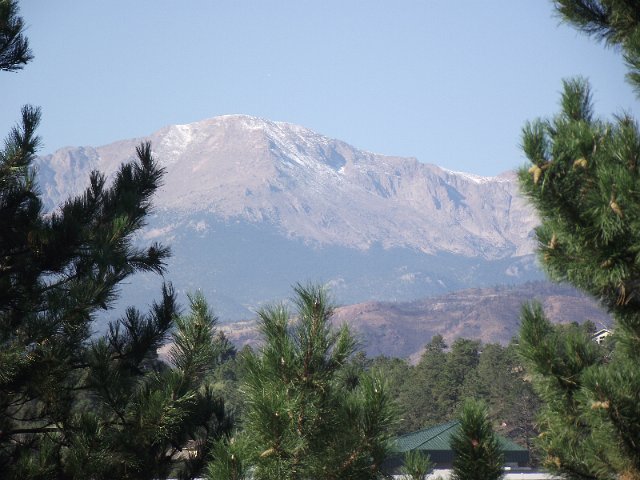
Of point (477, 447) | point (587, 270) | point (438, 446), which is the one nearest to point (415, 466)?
point (477, 447)

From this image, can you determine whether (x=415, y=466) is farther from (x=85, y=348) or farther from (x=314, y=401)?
(x=85, y=348)

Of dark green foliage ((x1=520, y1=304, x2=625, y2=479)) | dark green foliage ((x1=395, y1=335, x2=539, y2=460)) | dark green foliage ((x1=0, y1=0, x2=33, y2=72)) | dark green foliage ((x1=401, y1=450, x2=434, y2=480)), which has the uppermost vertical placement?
dark green foliage ((x1=0, y1=0, x2=33, y2=72))

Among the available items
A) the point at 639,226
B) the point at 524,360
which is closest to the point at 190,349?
the point at 524,360

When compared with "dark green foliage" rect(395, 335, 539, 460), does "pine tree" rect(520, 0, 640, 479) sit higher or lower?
higher

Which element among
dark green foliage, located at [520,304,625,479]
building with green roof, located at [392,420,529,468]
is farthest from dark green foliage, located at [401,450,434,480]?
building with green roof, located at [392,420,529,468]

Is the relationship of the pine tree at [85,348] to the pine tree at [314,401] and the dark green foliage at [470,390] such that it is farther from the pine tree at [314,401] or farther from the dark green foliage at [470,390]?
the dark green foliage at [470,390]

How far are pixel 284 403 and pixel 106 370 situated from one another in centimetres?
272

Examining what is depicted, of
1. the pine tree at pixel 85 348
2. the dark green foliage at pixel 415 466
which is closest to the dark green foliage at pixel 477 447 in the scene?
the dark green foliage at pixel 415 466

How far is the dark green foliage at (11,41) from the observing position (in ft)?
30.8

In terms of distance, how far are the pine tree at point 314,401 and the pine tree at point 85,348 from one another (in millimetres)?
1742

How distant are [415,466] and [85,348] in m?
→ 3.68

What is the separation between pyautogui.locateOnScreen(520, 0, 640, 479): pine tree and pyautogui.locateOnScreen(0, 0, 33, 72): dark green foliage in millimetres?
5377

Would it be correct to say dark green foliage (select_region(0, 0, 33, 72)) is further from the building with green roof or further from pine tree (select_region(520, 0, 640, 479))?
the building with green roof

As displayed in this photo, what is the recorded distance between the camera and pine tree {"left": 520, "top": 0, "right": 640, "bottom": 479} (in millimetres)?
5855
